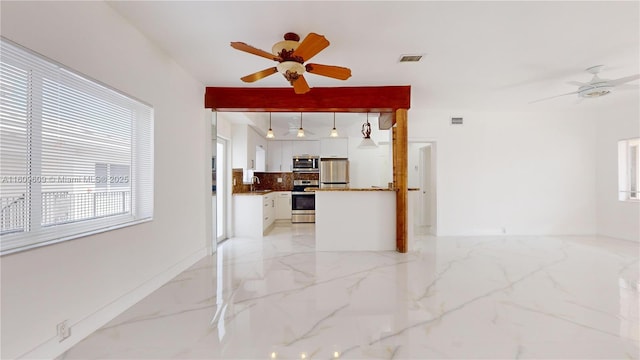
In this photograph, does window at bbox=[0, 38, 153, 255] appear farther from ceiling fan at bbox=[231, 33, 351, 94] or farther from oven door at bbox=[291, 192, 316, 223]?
oven door at bbox=[291, 192, 316, 223]

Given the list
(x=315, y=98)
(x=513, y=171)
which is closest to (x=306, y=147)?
(x=315, y=98)

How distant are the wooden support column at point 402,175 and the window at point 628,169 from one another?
14.3ft

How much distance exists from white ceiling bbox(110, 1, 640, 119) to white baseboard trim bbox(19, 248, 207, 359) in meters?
2.34

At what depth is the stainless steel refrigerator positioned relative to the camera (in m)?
7.51

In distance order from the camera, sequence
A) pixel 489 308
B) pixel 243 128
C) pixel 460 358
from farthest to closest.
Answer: pixel 243 128, pixel 489 308, pixel 460 358

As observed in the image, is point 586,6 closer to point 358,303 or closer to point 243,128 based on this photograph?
point 358,303

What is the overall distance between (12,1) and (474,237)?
6.40 m

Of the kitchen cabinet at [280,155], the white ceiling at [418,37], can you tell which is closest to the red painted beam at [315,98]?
the white ceiling at [418,37]

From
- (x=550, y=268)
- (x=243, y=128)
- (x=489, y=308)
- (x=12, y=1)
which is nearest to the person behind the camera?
(x=12, y=1)

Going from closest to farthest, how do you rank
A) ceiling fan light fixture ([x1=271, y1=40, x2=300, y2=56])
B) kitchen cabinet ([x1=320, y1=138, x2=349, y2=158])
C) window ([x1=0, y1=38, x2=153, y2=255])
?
window ([x1=0, y1=38, x2=153, y2=255]) → ceiling fan light fixture ([x1=271, y1=40, x2=300, y2=56]) → kitchen cabinet ([x1=320, y1=138, x2=349, y2=158])

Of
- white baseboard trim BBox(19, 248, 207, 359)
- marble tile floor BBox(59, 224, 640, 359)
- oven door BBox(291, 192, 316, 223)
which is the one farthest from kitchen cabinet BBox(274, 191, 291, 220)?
white baseboard trim BBox(19, 248, 207, 359)

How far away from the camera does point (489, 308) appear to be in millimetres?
2504

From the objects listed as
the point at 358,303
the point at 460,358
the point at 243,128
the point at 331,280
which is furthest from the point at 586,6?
the point at 243,128

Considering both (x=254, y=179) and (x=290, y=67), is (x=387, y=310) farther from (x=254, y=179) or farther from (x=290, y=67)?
(x=254, y=179)
